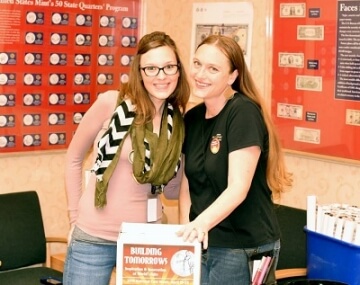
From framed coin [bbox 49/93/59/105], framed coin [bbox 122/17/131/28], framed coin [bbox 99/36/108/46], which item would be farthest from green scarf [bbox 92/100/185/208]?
framed coin [bbox 122/17/131/28]

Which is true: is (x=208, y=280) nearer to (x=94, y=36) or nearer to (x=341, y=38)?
(x=341, y=38)

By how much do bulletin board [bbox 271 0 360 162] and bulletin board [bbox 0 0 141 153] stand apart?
108cm

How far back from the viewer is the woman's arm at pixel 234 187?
2.14 meters

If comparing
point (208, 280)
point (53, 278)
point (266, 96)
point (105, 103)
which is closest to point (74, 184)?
point (105, 103)

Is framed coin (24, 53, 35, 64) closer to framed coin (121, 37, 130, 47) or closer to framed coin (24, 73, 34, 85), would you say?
framed coin (24, 73, 34, 85)

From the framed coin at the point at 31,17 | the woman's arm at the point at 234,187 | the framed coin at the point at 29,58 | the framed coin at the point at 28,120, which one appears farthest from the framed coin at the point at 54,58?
the woman's arm at the point at 234,187

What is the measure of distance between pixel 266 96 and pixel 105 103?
144cm

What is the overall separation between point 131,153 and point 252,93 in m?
0.49

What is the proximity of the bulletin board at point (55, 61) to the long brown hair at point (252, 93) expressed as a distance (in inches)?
68.3

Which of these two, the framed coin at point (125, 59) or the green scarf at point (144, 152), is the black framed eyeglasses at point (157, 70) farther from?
the framed coin at point (125, 59)

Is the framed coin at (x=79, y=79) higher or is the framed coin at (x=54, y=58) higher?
the framed coin at (x=54, y=58)

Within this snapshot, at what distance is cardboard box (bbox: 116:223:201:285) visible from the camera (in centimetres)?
184

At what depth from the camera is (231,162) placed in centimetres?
229

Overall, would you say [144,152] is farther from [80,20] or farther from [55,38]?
[80,20]
